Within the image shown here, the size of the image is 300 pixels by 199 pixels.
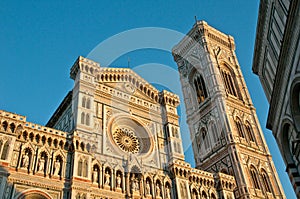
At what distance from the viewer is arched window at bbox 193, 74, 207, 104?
3825 cm

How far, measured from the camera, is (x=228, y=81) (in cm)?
3881

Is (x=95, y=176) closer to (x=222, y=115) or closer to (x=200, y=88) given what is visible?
(x=222, y=115)

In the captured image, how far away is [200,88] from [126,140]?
65.0ft

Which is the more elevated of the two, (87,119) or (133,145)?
(87,119)

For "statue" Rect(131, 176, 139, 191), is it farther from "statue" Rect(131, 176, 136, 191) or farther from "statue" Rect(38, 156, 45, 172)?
"statue" Rect(38, 156, 45, 172)

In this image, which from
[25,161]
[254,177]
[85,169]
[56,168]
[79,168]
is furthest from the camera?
[254,177]

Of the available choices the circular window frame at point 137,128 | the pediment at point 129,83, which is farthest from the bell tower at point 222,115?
the circular window frame at point 137,128

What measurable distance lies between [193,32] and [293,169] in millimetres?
33247

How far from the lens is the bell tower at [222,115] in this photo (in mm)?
29172

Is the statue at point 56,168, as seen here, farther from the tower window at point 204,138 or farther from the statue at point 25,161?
the tower window at point 204,138

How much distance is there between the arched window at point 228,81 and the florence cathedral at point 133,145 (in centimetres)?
18

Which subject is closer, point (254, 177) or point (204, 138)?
point (254, 177)

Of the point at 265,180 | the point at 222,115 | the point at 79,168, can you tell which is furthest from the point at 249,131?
the point at 79,168

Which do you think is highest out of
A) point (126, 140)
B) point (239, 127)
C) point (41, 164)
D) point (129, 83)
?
point (129, 83)
